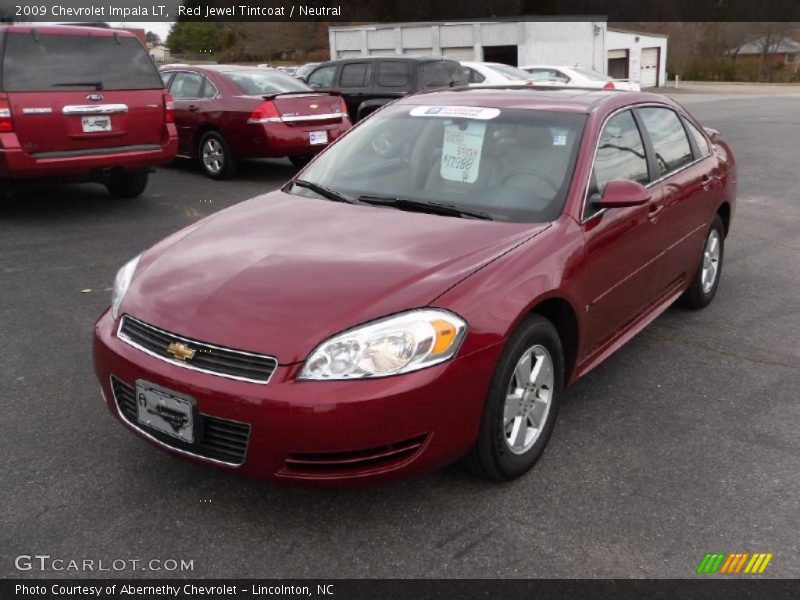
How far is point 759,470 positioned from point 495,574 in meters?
1.39

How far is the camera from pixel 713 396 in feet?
13.6

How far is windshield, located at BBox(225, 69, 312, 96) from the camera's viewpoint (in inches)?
419

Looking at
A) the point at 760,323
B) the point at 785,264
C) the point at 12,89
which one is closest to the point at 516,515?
the point at 760,323

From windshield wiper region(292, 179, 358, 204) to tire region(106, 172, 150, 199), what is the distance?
5.35m

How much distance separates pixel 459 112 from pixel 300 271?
1.55m

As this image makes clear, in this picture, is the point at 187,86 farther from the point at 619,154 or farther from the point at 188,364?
the point at 188,364

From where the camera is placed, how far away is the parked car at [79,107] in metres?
7.38

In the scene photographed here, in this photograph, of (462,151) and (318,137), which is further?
(318,137)

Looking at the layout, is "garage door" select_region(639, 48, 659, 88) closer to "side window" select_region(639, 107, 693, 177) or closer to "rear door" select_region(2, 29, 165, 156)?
"rear door" select_region(2, 29, 165, 156)

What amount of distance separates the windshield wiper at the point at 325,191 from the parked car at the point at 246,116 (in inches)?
238

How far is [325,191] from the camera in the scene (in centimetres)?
417

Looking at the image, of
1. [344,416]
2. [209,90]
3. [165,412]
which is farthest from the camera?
[209,90]

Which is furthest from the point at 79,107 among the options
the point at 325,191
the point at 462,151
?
the point at 462,151

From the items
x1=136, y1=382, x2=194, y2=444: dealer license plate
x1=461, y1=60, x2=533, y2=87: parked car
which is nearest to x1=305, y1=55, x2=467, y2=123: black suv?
x1=461, y1=60, x2=533, y2=87: parked car
